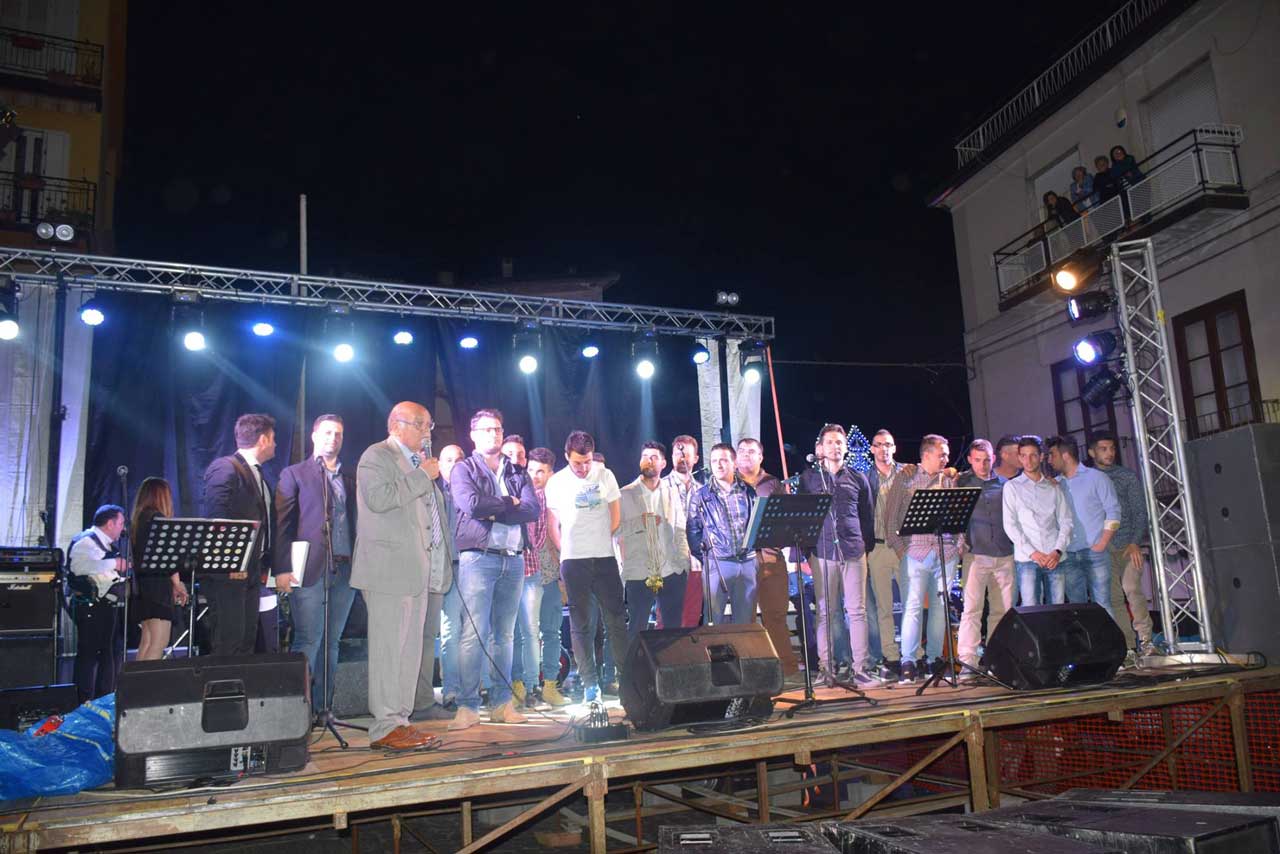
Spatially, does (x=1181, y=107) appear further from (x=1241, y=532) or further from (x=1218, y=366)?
(x=1241, y=532)

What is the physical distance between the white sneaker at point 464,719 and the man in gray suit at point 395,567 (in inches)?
30.6

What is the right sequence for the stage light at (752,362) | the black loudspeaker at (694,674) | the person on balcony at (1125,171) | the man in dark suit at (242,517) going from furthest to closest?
1. the person on balcony at (1125,171)
2. the stage light at (752,362)
3. the man in dark suit at (242,517)
4. the black loudspeaker at (694,674)

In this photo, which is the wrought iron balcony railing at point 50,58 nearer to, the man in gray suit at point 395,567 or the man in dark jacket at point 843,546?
the man in gray suit at point 395,567

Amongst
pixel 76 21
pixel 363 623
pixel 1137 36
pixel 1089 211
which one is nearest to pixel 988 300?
pixel 1089 211

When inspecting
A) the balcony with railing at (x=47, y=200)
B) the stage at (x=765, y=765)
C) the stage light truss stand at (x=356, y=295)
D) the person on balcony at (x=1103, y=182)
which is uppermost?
the balcony with railing at (x=47, y=200)

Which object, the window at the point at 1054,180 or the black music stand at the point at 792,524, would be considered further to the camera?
the window at the point at 1054,180

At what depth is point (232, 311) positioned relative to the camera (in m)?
9.36

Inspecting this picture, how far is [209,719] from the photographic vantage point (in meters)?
3.83

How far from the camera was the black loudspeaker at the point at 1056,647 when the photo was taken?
5516 mm

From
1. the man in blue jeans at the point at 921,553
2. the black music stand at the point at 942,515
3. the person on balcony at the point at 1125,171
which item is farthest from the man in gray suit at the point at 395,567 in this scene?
the person on balcony at the point at 1125,171

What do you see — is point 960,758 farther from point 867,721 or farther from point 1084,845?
point 1084,845

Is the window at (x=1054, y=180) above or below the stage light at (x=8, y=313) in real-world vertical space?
above

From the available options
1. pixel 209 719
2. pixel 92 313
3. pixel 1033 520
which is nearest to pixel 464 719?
pixel 209 719

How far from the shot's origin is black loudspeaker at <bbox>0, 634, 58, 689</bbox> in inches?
253
